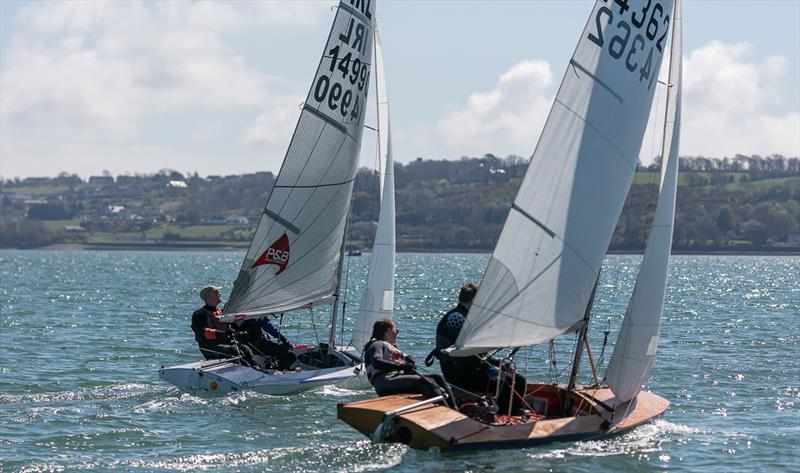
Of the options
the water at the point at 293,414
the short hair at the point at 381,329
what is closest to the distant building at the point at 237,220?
the water at the point at 293,414

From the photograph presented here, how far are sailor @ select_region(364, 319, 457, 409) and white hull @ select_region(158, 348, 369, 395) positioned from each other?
3.63m

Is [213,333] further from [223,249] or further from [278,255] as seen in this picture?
[223,249]

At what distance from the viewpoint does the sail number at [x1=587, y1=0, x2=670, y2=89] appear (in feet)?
40.8

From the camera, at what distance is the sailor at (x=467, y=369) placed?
1283 centimetres

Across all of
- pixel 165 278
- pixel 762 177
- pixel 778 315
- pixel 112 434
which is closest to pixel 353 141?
pixel 112 434

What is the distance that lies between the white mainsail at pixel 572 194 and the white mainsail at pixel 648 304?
0.59 meters

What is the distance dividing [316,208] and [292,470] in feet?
23.0

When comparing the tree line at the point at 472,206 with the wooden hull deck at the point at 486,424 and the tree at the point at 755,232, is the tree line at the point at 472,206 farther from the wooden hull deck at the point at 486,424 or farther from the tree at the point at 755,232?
the wooden hull deck at the point at 486,424

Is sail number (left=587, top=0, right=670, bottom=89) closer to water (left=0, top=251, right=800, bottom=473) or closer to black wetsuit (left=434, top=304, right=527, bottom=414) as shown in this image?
black wetsuit (left=434, top=304, right=527, bottom=414)

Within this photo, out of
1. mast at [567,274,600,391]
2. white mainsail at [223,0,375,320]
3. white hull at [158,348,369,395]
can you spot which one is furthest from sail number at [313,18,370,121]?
mast at [567,274,600,391]

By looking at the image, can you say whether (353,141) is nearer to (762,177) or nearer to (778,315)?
(778,315)

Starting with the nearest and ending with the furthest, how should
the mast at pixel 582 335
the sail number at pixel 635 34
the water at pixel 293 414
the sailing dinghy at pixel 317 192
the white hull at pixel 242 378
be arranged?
the water at pixel 293 414 → the sail number at pixel 635 34 → the mast at pixel 582 335 → the white hull at pixel 242 378 → the sailing dinghy at pixel 317 192

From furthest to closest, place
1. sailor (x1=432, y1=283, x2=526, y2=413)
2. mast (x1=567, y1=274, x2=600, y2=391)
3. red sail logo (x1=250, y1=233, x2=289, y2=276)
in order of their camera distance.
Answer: red sail logo (x1=250, y1=233, x2=289, y2=276), sailor (x1=432, y1=283, x2=526, y2=413), mast (x1=567, y1=274, x2=600, y2=391)

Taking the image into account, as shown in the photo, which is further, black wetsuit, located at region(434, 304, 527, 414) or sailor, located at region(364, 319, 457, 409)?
black wetsuit, located at region(434, 304, 527, 414)
